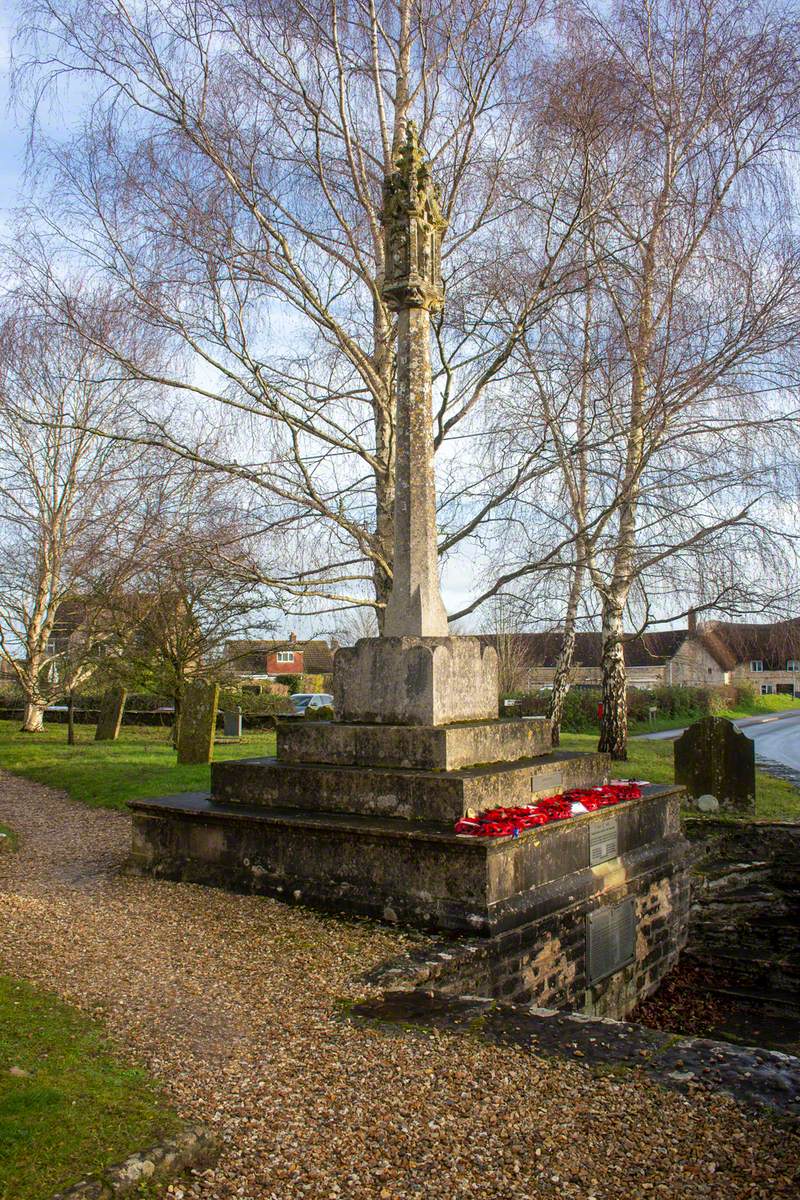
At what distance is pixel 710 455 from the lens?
10.6 m

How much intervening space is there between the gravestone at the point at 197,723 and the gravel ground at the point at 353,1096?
990cm

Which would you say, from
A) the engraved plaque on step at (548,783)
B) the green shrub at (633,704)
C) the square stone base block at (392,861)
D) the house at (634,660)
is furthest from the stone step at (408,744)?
the house at (634,660)

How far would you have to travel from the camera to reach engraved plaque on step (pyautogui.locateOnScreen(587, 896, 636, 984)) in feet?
21.6

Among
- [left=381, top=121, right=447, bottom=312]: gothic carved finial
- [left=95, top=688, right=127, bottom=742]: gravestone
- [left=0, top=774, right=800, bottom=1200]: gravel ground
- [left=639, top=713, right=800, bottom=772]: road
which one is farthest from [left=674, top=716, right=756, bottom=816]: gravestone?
[left=95, top=688, right=127, bottom=742]: gravestone

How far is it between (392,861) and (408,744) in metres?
0.94

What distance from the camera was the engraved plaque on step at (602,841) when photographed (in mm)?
6879

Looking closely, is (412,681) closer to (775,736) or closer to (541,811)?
(541,811)

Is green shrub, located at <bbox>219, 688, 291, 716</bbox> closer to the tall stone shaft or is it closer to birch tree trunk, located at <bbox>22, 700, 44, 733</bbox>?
birch tree trunk, located at <bbox>22, 700, 44, 733</bbox>

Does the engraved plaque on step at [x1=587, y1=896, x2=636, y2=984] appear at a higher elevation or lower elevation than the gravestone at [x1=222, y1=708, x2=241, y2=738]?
lower

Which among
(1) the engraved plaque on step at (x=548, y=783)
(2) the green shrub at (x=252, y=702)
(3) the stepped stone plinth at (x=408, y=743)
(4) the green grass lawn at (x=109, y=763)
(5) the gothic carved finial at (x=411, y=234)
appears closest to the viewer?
(3) the stepped stone plinth at (x=408, y=743)

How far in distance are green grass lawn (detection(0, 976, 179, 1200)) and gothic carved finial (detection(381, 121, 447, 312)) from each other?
19.2ft

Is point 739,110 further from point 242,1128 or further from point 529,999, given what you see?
point 242,1128

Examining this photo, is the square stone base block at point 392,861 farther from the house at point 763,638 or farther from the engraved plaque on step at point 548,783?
the house at point 763,638

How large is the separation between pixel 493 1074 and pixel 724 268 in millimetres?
10748
